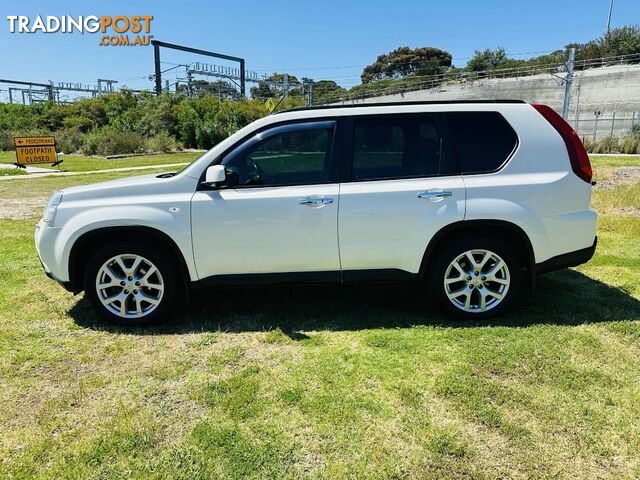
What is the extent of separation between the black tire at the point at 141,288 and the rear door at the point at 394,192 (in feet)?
4.87

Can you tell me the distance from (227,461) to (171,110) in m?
37.1

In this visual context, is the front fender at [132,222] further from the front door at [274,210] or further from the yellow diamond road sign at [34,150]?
the yellow diamond road sign at [34,150]

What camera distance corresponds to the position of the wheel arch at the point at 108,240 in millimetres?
3968

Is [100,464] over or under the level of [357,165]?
under

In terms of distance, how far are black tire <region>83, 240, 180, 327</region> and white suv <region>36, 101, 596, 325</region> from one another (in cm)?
1

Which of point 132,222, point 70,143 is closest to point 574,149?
point 132,222

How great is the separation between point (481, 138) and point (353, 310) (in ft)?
6.26

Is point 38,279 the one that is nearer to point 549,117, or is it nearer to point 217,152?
point 217,152

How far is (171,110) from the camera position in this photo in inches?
1428

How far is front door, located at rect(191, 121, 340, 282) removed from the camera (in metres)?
3.93

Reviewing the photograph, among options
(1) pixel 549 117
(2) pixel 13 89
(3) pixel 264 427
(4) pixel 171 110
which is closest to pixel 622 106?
(4) pixel 171 110

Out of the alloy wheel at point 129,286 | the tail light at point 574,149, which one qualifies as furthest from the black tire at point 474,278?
the alloy wheel at point 129,286

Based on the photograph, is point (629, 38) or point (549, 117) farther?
point (629, 38)

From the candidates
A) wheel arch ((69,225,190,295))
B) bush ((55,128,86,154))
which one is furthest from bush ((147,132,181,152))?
wheel arch ((69,225,190,295))
